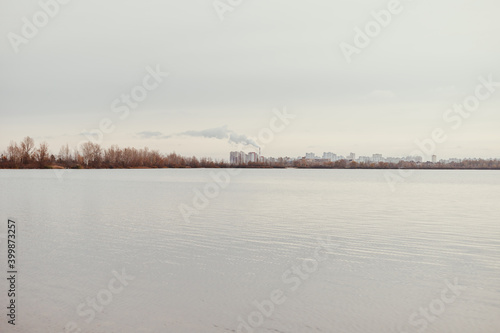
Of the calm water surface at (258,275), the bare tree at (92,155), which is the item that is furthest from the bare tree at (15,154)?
the calm water surface at (258,275)

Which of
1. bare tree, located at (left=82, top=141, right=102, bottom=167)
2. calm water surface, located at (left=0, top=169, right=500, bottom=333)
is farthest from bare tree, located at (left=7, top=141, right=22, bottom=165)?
calm water surface, located at (left=0, top=169, right=500, bottom=333)

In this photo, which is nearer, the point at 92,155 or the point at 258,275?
the point at 258,275

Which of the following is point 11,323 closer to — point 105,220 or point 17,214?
point 105,220

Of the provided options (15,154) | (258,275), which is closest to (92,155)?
(15,154)

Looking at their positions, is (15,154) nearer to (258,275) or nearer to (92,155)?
(92,155)

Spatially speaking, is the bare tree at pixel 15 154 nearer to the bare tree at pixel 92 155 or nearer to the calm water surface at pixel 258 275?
the bare tree at pixel 92 155

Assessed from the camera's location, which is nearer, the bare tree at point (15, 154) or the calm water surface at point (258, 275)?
the calm water surface at point (258, 275)

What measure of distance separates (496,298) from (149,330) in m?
4.08

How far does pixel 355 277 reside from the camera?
21.3ft

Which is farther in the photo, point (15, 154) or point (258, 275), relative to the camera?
point (15, 154)

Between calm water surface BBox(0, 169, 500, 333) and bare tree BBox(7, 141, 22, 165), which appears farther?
bare tree BBox(7, 141, 22, 165)

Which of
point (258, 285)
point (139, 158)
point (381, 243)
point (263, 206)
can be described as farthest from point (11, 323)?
point (139, 158)

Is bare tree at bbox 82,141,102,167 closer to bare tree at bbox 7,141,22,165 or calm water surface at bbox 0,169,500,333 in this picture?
bare tree at bbox 7,141,22,165

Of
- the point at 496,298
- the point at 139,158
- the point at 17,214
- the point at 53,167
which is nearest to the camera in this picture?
the point at 496,298
